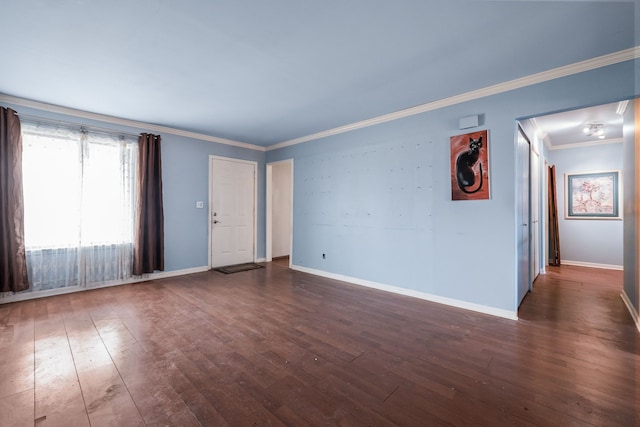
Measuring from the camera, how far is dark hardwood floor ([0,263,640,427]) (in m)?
1.68

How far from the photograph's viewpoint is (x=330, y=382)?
1.97m

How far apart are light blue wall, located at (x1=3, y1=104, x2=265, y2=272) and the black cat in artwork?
172 inches

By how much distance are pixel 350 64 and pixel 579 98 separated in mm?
2260

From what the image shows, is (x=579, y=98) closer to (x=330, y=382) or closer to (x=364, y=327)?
(x=364, y=327)

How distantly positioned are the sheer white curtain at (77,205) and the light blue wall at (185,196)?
55 cm

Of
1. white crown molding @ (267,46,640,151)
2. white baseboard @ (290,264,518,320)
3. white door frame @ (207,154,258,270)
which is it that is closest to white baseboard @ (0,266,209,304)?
white door frame @ (207,154,258,270)

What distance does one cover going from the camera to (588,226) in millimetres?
5797

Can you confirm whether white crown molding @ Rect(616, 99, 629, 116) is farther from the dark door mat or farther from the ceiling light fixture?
the dark door mat

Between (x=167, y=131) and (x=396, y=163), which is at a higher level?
(x=167, y=131)

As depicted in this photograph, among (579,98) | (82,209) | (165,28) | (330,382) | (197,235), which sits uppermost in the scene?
(165,28)

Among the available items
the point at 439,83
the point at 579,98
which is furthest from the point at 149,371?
the point at 579,98

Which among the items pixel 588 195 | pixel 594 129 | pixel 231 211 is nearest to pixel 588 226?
pixel 588 195

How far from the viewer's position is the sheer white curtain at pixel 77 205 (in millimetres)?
3709

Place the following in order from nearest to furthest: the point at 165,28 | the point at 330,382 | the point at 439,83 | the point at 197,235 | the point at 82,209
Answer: the point at 330,382 < the point at 165,28 < the point at 439,83 < the point at 82,209 < the point at 197,235
